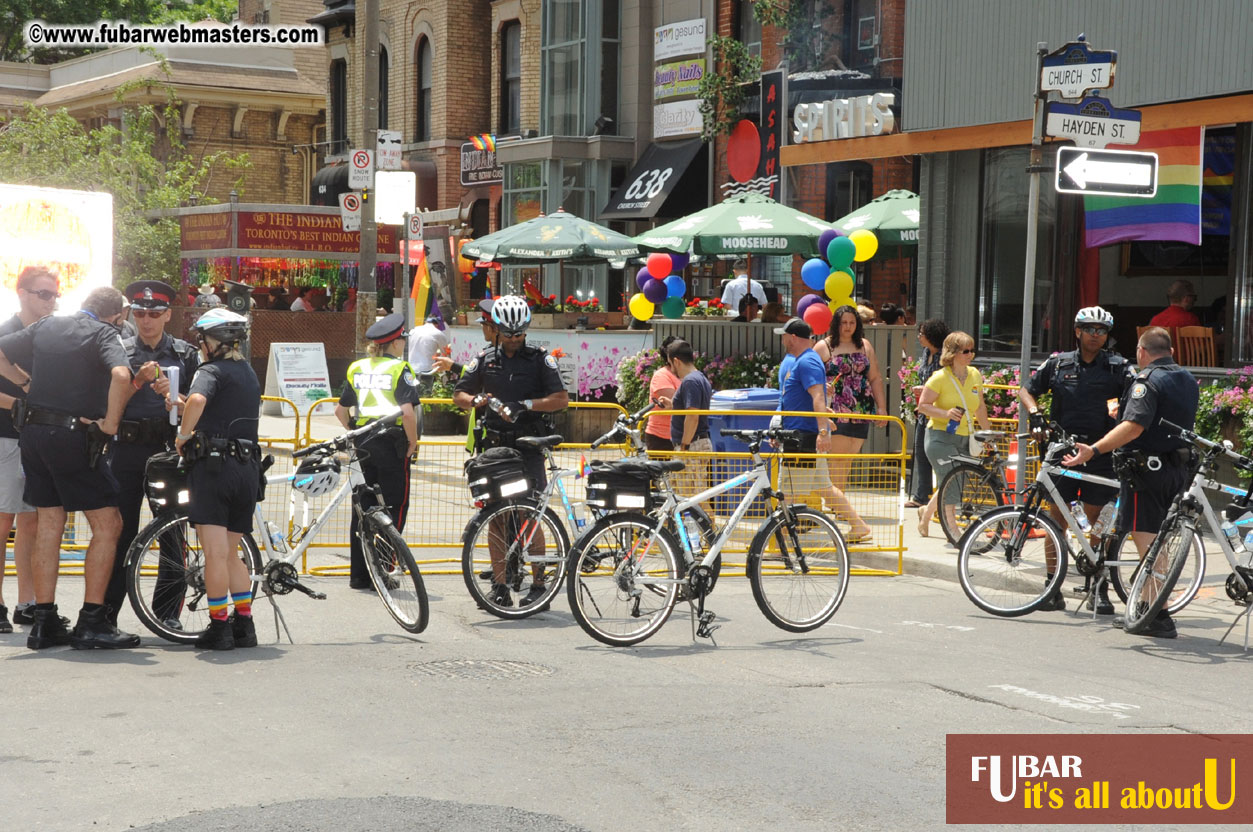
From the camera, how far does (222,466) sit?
7965 millimetres

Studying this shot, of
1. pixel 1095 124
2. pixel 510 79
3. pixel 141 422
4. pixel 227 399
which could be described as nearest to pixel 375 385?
pixel 141 422

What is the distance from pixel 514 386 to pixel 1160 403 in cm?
399

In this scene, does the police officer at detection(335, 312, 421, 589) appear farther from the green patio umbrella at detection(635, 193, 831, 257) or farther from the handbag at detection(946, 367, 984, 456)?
the green patio umbrella at detection(635, 193, 831, 257)

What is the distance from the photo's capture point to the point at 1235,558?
8812mm

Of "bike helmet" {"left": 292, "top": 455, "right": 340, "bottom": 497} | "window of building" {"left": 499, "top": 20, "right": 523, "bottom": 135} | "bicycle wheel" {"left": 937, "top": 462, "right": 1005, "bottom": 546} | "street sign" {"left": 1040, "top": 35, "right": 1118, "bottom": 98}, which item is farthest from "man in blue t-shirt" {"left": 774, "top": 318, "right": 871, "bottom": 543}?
"window of building" {"left": 499, "top": 20, "right": 523, "bottom": 135}

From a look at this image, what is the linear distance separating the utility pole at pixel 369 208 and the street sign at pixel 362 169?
9 cm

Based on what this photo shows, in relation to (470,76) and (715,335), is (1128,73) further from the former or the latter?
(470,76)

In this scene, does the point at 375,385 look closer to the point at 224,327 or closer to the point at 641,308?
the point at 224,327

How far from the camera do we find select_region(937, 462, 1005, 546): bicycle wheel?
461 inches

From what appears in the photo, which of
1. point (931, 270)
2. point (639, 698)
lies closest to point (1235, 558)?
point (639, 698)

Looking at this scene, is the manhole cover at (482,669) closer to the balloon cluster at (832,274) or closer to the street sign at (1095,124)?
the street sign at (1095,124)

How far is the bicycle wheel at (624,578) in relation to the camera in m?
8.29

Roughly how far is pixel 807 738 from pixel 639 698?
996 mm

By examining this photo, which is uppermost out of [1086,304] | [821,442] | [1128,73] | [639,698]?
[1128,73]
